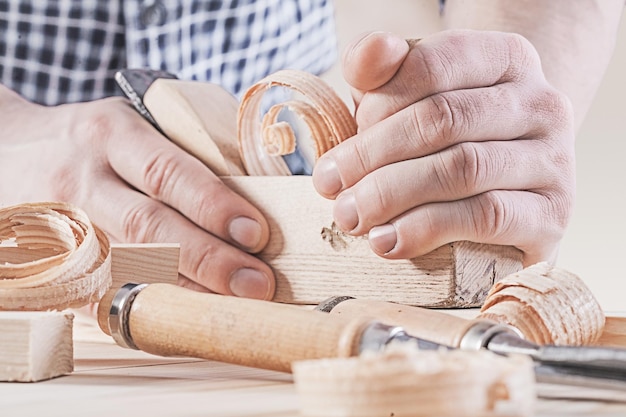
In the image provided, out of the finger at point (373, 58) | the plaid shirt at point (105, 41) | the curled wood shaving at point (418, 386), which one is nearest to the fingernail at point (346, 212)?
the finger at point (373, 58)

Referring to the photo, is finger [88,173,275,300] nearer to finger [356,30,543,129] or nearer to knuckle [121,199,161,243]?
knuckle [121,199,161,243]

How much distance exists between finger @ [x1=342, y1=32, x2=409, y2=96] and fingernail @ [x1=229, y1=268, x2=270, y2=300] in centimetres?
27

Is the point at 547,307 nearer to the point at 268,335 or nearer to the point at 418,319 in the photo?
the point at 418,319

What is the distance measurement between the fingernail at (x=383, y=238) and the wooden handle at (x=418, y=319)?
0.19m

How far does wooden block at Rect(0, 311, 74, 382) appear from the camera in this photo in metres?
0.64

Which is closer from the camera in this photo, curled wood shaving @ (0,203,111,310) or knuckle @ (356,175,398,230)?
curled wood shaving @ (0,203,111,310)

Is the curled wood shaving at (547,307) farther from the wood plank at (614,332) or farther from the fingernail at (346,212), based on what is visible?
the fingernail at (346,212)

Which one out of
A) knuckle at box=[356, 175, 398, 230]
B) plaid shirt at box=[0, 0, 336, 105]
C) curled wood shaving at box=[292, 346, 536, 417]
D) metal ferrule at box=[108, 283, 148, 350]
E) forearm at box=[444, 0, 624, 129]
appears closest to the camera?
curled wood shaving at box=[292, 346, 536, 417]

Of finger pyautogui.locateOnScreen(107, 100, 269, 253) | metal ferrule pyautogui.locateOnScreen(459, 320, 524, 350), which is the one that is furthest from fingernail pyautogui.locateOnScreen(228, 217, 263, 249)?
metal ferrule pyautogui.locateOnScreen(459, 320, 524, 350)

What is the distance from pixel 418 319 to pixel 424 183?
0.91 feet

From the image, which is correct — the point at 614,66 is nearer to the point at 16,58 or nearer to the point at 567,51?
the point at 567,51

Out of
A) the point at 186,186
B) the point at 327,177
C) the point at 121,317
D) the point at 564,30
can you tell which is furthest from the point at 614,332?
the point at 564,30

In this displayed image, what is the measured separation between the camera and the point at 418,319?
667 millimetres

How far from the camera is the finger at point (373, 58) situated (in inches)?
35.3
